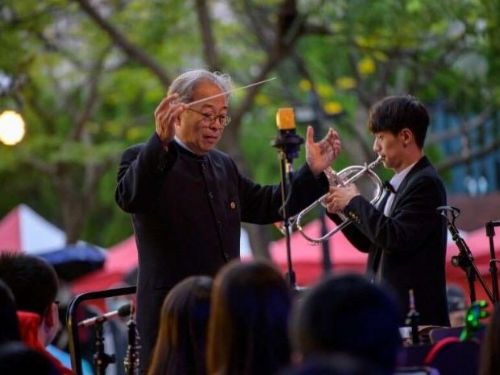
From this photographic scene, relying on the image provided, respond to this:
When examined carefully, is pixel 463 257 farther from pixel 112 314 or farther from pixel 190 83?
pixel 112 314

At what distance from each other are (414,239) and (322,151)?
0.65m

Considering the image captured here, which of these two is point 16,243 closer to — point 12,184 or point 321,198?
point 12,184

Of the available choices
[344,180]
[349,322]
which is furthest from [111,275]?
[349,322]

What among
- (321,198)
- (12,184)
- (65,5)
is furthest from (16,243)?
(321,198)

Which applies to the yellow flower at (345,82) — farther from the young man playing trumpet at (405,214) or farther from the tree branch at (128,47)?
the young man playing trumpet at (405,214)

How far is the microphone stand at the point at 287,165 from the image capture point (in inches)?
262

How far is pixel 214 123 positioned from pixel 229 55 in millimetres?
15316

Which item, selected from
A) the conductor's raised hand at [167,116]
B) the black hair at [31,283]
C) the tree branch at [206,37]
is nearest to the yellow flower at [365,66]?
the tree branch at [206,37]

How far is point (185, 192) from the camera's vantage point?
6.46 meters

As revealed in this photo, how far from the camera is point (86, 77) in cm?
2298

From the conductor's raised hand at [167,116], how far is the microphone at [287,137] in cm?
90

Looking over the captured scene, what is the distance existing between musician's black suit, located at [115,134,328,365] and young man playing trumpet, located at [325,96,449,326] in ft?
2.10

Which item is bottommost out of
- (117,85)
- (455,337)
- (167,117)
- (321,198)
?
(455,337)

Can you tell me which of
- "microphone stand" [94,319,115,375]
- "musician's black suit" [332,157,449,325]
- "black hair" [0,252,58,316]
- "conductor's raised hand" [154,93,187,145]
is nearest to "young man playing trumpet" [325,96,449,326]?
"musician's black suit" [332,157,449,325]
